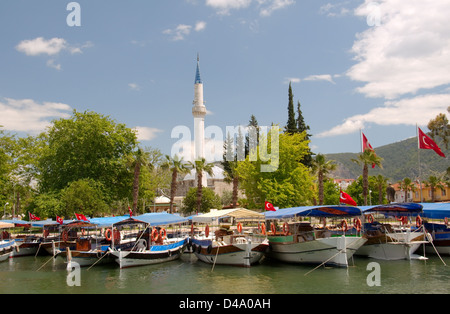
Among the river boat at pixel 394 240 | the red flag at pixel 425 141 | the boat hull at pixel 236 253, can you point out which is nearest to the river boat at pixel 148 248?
the boat hull at pixel 236 253

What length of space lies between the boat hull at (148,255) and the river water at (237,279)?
43 centimetres

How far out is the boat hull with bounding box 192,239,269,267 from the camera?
22.5 meters

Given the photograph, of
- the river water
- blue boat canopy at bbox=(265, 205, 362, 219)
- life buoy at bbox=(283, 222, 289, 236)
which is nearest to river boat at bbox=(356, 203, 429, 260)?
the river water

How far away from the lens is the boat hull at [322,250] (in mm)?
20953

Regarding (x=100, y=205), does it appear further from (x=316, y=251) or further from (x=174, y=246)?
(x=316, y=251)

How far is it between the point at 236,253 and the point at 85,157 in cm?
2971

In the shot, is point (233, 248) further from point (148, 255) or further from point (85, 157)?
point (85, 157)

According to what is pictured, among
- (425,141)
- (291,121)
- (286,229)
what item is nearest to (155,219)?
(286,229)

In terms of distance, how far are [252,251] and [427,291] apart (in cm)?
970

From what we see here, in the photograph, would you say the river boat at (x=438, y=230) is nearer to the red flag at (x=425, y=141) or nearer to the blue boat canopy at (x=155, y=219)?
the red flag at (x=425, y=141)

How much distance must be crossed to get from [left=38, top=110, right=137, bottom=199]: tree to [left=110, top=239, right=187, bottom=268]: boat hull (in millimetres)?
21003
